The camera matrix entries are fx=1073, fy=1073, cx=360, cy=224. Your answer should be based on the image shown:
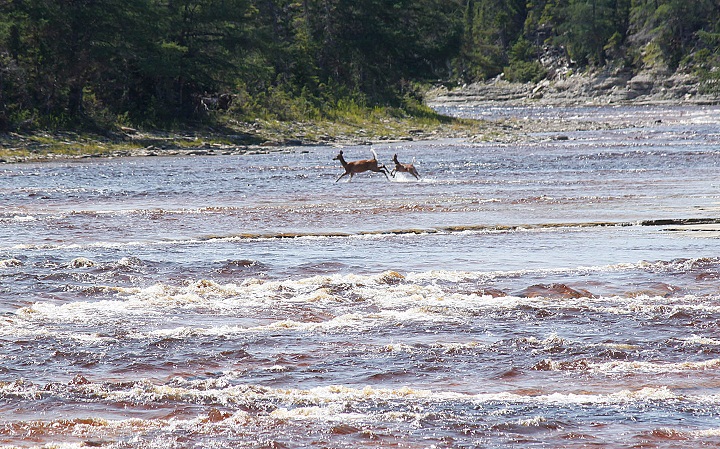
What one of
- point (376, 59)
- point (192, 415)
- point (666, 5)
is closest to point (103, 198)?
point (192, 415)

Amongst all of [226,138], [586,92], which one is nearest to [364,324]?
[226,138]

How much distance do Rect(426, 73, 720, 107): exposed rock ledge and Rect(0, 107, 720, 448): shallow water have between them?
7771 cm

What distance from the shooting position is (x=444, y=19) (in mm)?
63969

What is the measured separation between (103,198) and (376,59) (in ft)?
126

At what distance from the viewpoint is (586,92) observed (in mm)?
106688

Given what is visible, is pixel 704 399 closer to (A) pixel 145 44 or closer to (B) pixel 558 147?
(B) pixel 558 147

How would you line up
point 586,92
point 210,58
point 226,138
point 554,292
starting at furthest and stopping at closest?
point 586,92 < point 210,58 < point 226,138 < point 554,292

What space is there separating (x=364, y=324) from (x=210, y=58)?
36268 mm

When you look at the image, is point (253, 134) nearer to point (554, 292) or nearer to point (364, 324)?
point (554, 292)

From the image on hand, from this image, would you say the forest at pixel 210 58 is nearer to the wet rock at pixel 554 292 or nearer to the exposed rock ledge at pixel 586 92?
the exposed rock ledge at pixel 586 92

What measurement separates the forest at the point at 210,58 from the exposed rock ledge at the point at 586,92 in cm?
2964

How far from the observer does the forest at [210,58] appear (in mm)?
39062

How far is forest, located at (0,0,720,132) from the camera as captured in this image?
39062 mm

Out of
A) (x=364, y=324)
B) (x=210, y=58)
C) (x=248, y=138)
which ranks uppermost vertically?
(x=364, y=324)
